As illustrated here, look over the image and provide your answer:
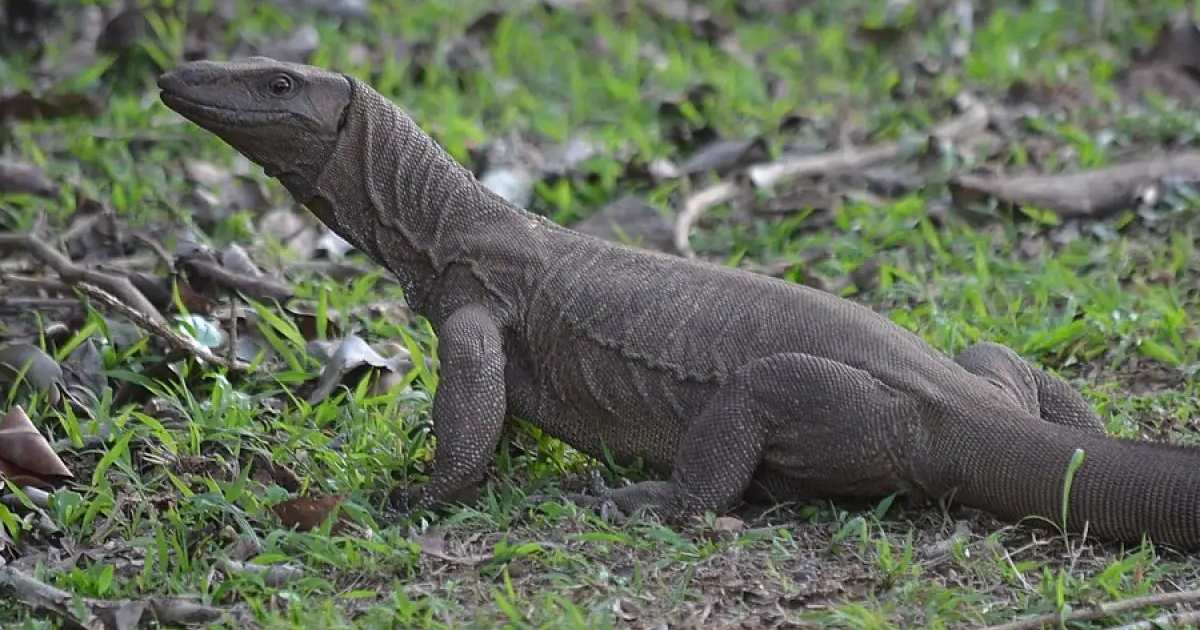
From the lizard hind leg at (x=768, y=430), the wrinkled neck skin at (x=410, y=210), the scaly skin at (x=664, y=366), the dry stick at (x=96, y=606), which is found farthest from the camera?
the wrinkled neck skin at (x=410, y=210)

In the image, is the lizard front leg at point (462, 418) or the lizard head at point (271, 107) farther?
the lizard head at point (271, 107)

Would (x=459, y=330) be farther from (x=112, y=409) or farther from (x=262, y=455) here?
(x=112, y=409)

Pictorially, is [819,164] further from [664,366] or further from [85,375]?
[85,375]

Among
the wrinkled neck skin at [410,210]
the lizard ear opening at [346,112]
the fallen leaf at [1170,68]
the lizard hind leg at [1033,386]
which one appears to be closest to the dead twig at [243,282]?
the wrinkled neck skin at [410,210]

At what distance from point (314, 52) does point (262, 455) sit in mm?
4891

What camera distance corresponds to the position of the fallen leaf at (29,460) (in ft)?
17.4

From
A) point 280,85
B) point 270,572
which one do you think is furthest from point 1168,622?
point 280,85

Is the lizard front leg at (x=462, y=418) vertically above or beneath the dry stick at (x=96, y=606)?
above

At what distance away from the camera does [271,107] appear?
5.36 meters

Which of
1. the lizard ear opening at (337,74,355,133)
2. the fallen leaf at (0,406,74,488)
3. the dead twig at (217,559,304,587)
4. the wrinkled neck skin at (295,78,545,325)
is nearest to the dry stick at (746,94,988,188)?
the wrinkled neck skin at (295,78,545,325)

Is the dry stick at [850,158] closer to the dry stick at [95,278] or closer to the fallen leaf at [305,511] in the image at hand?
the dry stick at [95,278]

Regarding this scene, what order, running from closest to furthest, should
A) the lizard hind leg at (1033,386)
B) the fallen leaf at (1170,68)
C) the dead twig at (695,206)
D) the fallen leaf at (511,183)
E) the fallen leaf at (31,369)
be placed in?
the lizard hind leg at (1033,386) < the fallen leaf at (31,369) < the dead twig at (695,206) < the fallen leaf at (511,183) < the fallen leaf at (1170,68)

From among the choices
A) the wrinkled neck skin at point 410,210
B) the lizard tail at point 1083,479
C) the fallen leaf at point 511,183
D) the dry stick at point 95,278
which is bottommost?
the fallen leaf at point 511,183

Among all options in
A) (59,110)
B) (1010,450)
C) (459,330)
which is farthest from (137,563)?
(59,110)
